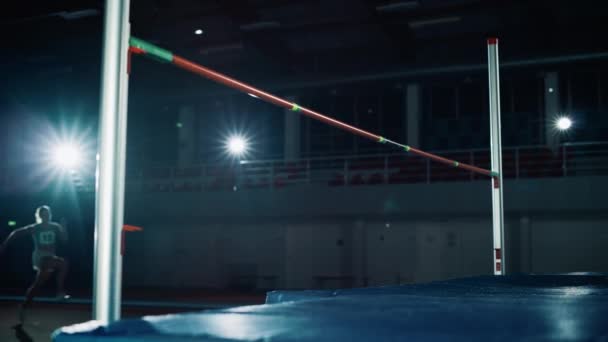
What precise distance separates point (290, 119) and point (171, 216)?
398 centimetres

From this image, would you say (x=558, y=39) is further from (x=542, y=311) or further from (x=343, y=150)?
(x=542, y=311)

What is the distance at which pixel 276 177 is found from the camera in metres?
14.8

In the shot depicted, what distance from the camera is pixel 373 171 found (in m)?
14.8

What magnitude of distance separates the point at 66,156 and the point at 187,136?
3.16 meters

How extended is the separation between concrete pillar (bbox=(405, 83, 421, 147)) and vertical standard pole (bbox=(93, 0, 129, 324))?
45.1ft

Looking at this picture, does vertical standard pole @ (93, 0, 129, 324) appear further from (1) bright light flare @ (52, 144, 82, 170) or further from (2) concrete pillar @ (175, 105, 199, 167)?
(2) concrete pillar @ (175, 105, 199, 167)

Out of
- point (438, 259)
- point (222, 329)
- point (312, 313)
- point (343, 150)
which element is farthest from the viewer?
point (343, 150)

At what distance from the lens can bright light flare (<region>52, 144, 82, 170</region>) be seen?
15352mm

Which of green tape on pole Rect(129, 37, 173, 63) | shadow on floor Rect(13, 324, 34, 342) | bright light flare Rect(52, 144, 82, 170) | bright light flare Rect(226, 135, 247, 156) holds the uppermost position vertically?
bright light flare Rect(226, 135, 247, 156)

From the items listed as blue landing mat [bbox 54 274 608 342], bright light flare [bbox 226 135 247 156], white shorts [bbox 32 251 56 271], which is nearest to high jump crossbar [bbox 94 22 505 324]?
blue landing mat [bbox 54 274 608 342]

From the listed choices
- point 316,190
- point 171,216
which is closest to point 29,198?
point 171,216

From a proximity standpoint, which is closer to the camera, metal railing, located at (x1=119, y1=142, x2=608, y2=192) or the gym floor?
the gym floor

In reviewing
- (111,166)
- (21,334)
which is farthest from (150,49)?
(21,334)

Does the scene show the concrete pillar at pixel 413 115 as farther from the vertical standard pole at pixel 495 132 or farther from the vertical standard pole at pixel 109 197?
the vertical standard pole at pixel 109 197
